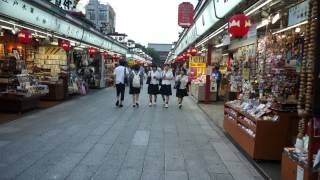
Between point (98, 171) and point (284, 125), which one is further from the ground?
point (284, 125)

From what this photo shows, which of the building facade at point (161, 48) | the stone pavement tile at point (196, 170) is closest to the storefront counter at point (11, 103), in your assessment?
the stone pavement tile at point (196, 170)

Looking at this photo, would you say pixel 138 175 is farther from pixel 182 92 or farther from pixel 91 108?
pixel 182 92

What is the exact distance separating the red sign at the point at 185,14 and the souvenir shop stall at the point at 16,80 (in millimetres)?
10029

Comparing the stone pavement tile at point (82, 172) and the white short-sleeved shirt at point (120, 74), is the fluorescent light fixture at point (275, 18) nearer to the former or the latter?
the stone pavement tile at point (82, 172)

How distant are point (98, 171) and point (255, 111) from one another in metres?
3.44

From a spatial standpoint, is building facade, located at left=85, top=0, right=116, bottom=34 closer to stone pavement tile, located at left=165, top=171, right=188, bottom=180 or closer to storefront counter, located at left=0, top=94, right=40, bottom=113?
storefront counter, located at left=0, top=94, right=40, bottom=113

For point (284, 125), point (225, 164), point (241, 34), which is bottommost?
point (225, 164)

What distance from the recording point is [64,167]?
265 inches

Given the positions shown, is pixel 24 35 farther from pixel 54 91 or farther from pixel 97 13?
pixel 97 13

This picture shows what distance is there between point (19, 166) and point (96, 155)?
4.81 ft

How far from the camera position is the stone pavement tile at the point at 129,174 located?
248 inches

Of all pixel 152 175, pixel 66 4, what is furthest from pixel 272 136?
pixel 66 4

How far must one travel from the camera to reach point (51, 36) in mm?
18375

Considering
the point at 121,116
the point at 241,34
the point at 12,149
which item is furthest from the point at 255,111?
the point at 121,116
